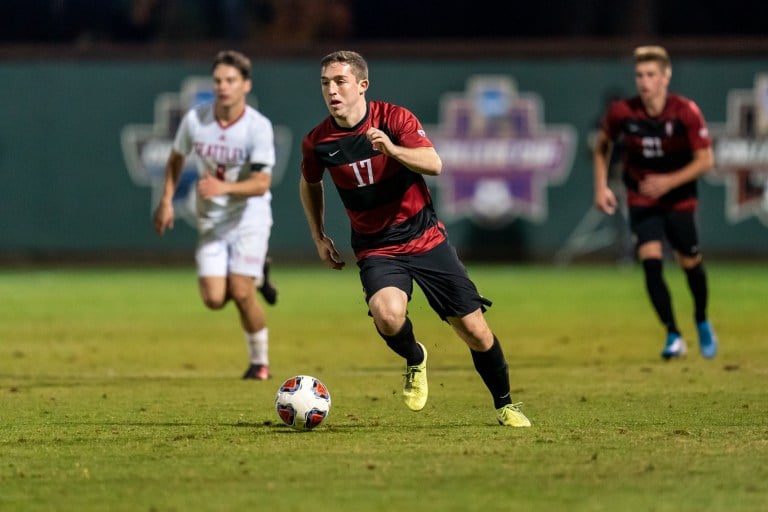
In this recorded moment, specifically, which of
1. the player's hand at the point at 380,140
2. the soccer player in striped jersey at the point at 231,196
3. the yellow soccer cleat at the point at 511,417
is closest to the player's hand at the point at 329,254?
the player's hand at the point at 380,140

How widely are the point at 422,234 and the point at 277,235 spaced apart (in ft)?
55.1

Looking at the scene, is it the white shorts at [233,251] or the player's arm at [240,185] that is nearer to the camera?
the player's arm at [240,185]

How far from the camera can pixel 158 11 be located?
92.0ft

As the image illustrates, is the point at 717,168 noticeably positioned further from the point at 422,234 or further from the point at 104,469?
the point at 104,469

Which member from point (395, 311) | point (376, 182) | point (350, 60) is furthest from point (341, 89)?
point (395, 311)

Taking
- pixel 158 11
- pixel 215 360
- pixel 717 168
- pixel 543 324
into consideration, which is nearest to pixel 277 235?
pixel 158 11

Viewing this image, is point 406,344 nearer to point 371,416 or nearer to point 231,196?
point 371,416

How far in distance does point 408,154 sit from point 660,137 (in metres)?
5.35

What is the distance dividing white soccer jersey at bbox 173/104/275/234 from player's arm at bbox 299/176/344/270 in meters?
2.74

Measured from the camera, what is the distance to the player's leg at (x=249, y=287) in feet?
38.8

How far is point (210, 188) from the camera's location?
11.4m

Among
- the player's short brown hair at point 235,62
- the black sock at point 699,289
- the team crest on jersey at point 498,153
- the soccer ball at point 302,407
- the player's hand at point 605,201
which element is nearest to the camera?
the soccer ball at point 302,407

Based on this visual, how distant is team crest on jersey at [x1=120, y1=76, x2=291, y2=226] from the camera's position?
988 inches

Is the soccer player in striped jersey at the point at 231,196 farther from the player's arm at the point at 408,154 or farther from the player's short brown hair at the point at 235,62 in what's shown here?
the player's arm at the point at 408,154
